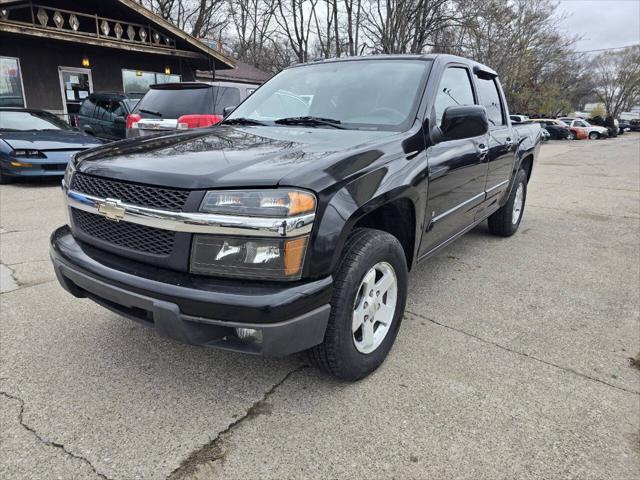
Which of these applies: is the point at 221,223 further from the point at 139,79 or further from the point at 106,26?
the point at 139,79

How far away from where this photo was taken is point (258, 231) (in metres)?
1.85

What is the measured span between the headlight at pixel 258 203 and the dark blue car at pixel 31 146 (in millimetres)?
7143

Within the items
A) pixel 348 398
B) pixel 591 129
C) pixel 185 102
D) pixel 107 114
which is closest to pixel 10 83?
pixel 107 114

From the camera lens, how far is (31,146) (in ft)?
25.3

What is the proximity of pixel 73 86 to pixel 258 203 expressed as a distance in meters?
15.4

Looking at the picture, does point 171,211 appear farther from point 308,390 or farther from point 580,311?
point 580,311

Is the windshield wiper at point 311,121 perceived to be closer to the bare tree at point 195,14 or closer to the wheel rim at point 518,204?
the wheel rim at point 518,204

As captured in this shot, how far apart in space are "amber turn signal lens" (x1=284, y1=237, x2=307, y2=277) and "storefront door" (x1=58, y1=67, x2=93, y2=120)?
47.9 feet

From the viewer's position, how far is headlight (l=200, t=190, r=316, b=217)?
6.10ft

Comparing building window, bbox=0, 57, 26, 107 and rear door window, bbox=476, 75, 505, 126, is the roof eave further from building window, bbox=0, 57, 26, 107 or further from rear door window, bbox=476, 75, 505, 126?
rear door window, bbox=476, 75, 505, 126

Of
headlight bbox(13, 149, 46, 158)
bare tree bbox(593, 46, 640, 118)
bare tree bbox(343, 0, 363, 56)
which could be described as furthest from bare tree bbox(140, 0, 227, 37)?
bare tree bbox(593, 46, 640, 118)

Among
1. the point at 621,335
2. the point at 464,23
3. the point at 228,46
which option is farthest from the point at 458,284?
the point at 228,46

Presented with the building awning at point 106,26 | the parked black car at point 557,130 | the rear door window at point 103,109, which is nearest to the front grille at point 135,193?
the rear door window at point 103,109

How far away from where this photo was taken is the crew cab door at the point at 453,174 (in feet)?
9.71
